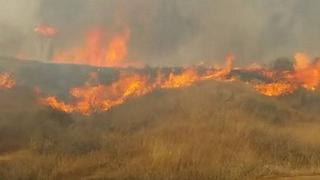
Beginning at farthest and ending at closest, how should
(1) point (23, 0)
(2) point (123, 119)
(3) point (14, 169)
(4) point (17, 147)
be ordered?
(1) point (23, 0) < (2) point (123, 119) < (4) point (17, 147) < (3) point (14, 169)

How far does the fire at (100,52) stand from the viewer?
57.4 metres

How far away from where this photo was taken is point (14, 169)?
34.2 m

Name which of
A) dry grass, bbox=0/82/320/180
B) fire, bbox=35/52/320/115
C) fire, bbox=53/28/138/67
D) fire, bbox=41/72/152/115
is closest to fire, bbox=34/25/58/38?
fire, bbox=53/28/138/67

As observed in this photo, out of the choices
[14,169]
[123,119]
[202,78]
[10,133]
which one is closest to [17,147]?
[10,133]

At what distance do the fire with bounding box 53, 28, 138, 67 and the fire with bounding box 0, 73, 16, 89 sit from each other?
12.1 metres

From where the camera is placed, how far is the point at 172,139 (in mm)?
38812

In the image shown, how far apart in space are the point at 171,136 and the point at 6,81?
15306mm

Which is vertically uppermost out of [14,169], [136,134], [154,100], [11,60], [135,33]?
[135,33]

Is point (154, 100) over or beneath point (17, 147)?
over

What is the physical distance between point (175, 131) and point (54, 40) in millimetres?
26765

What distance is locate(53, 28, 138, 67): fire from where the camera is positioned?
57.4m

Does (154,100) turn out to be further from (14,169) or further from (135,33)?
(135,33)

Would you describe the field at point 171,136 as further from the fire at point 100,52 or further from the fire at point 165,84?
the fire at point 100,52

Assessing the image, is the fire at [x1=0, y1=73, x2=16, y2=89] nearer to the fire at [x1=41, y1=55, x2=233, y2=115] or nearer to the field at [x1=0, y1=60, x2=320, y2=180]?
the field at [x1=0, y1=60, x2=320, y2=180]
